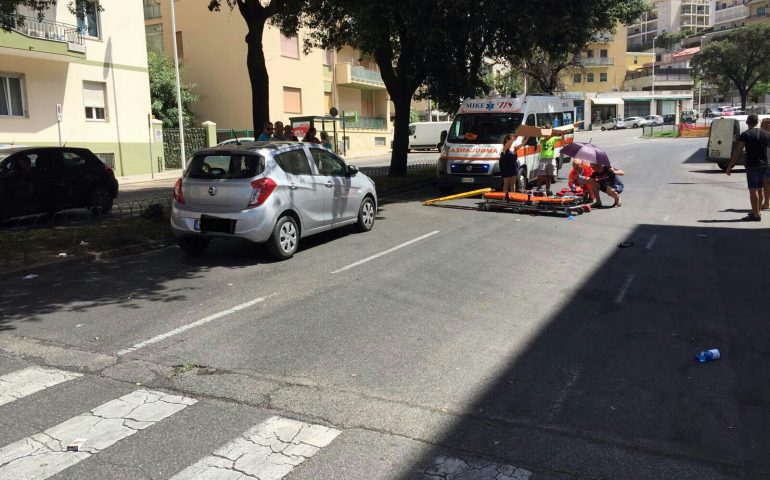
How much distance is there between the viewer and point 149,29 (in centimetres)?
4056

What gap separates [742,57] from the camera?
74.6 m

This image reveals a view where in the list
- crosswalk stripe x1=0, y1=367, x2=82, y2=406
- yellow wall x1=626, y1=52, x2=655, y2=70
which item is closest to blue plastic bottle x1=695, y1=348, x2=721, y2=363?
crosswalk stripe x1=0, y1=367, x2=82, y2=406

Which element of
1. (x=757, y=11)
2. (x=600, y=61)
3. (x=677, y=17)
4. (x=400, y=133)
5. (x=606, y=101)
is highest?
(x=677, y=17)

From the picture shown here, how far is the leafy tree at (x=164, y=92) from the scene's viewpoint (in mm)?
34750

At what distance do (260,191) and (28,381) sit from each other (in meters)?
4.38

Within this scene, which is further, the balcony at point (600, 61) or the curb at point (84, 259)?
the balcony at point (600, 61)

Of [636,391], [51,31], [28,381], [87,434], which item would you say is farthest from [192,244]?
[51,31]

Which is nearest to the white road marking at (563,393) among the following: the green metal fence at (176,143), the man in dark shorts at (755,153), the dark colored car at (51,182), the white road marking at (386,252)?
the white road marking at (386,252)

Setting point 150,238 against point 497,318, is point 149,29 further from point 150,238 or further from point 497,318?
point 497,318

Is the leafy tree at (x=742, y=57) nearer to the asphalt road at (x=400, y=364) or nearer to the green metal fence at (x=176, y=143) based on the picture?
the green metal fence at (x=176, y=143)

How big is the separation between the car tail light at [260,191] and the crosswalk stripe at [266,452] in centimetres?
494

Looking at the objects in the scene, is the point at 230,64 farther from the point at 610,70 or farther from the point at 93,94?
the point at 610,70

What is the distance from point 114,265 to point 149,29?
3613 cm

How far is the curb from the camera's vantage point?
8789 millimetres
